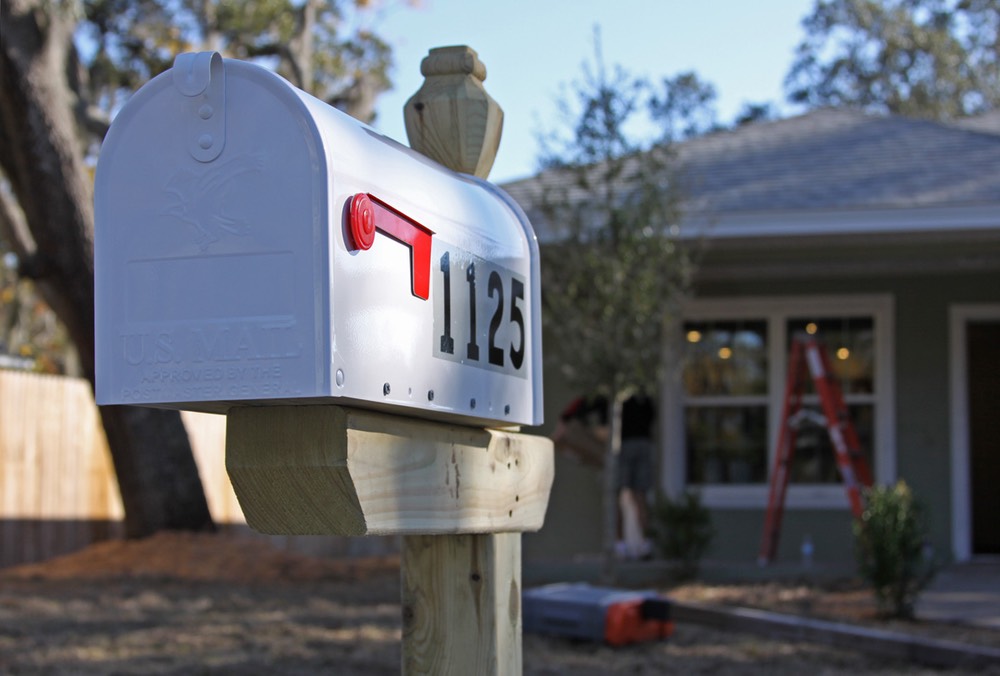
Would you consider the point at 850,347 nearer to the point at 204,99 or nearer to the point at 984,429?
the point at 984,429

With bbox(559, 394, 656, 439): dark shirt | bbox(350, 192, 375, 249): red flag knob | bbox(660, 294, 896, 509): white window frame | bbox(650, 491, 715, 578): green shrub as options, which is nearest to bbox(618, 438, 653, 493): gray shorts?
bbox(559, 394, 656, 439): dark shirt

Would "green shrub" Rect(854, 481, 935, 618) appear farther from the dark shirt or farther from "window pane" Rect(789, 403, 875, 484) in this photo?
"window pane" Rect(789, 403, 875, 484)

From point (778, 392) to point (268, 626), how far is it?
5.75m

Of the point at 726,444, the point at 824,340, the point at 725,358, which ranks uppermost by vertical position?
the point at 824,340

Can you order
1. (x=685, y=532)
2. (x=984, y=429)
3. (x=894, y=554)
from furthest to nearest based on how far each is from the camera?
1. (x=984, y=429)
2. (x=685, y=532)
3. (x=894, y=554)

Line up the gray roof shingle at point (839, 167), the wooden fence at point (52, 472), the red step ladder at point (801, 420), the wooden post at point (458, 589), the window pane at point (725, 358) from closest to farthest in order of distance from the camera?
the wooden post at point (458, 589) → the red step ladder at point (801, 420) → the gray roof shingle at point (839, 167) → the window pane at point (725, 358) → the wooden fence at point (52, 472)

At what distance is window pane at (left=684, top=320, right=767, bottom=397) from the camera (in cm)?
1103

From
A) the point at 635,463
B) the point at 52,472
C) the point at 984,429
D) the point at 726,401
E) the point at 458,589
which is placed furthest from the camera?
the point at 52,472

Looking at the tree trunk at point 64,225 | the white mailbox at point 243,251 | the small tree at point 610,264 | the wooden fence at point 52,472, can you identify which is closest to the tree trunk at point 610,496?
the small tree at point 610,264

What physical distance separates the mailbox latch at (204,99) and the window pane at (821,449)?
31.8 ft

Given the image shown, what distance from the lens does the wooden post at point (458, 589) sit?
2.39m

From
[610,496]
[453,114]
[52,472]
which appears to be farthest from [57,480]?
[453,114]

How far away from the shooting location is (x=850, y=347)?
10.9m

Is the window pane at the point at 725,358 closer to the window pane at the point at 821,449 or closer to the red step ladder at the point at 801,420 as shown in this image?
the window pane at the point at 821,449
